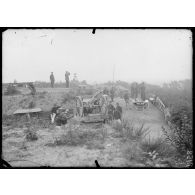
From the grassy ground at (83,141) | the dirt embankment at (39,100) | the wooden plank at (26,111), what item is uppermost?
the dirt embankment at (39,100)

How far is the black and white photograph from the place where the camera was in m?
3.37

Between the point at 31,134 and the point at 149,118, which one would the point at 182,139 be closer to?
the point at 149,118

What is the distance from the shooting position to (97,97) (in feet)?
11.3

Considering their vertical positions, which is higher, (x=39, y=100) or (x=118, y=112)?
(x=39, y=100)

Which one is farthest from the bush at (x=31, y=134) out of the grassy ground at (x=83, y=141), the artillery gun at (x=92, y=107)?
the artillery gun at (x=92, y=107)

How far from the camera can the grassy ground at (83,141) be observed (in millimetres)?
3355

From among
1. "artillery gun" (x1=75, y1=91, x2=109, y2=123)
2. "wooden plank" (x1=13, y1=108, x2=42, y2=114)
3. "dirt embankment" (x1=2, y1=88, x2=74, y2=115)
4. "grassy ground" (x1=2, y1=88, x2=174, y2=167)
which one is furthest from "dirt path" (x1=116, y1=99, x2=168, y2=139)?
"wooden plank" (x1=13, y1=108, x2=42, y2=114)

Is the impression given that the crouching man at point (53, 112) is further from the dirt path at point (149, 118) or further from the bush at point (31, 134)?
the dirt path at point (149, 118)

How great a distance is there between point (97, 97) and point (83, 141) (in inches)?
17.1

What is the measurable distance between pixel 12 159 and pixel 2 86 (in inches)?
27.2

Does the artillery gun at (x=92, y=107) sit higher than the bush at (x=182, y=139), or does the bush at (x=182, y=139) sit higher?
the artillery gun at (x=92, y=107)

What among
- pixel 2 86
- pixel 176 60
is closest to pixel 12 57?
pixel 2 86

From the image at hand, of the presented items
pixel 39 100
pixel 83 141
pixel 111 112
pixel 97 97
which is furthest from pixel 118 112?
pixel 39 100

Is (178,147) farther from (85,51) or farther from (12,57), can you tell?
(12,57)
